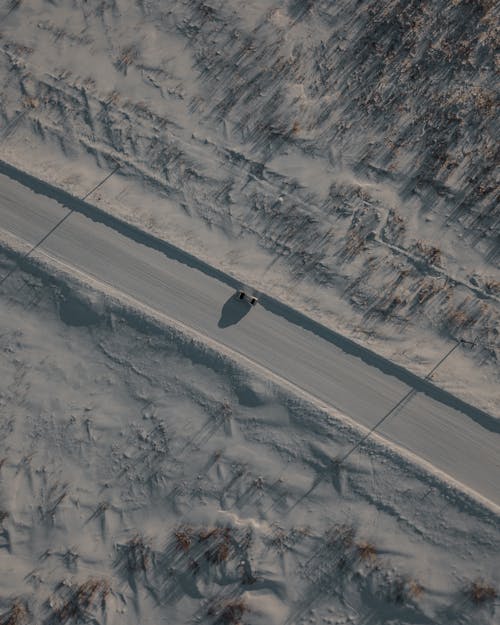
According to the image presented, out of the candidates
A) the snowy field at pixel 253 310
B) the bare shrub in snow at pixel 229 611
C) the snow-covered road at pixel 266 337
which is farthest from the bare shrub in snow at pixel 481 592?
the bare shrub in snow at pixel 229 611

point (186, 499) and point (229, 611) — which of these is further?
point (186, 499)

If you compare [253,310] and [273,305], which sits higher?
[273,305]

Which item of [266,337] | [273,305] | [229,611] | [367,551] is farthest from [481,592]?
[273,305]

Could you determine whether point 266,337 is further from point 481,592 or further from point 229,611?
point 481,592

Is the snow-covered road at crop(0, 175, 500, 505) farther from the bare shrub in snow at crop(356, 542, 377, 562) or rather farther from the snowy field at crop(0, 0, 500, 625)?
the bare shrub in snow at crop(356, 542, 377, 562)

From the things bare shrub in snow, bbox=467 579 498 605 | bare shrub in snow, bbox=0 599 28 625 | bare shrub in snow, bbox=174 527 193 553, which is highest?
bare shrub in snow, bbox=467 579 498 605

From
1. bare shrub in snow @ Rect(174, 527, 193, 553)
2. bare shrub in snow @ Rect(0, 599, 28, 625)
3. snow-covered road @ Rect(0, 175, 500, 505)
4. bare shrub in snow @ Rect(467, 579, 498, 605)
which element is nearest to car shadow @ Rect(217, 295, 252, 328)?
snow-covered road @ Rect(0, 175, 500, 505)
